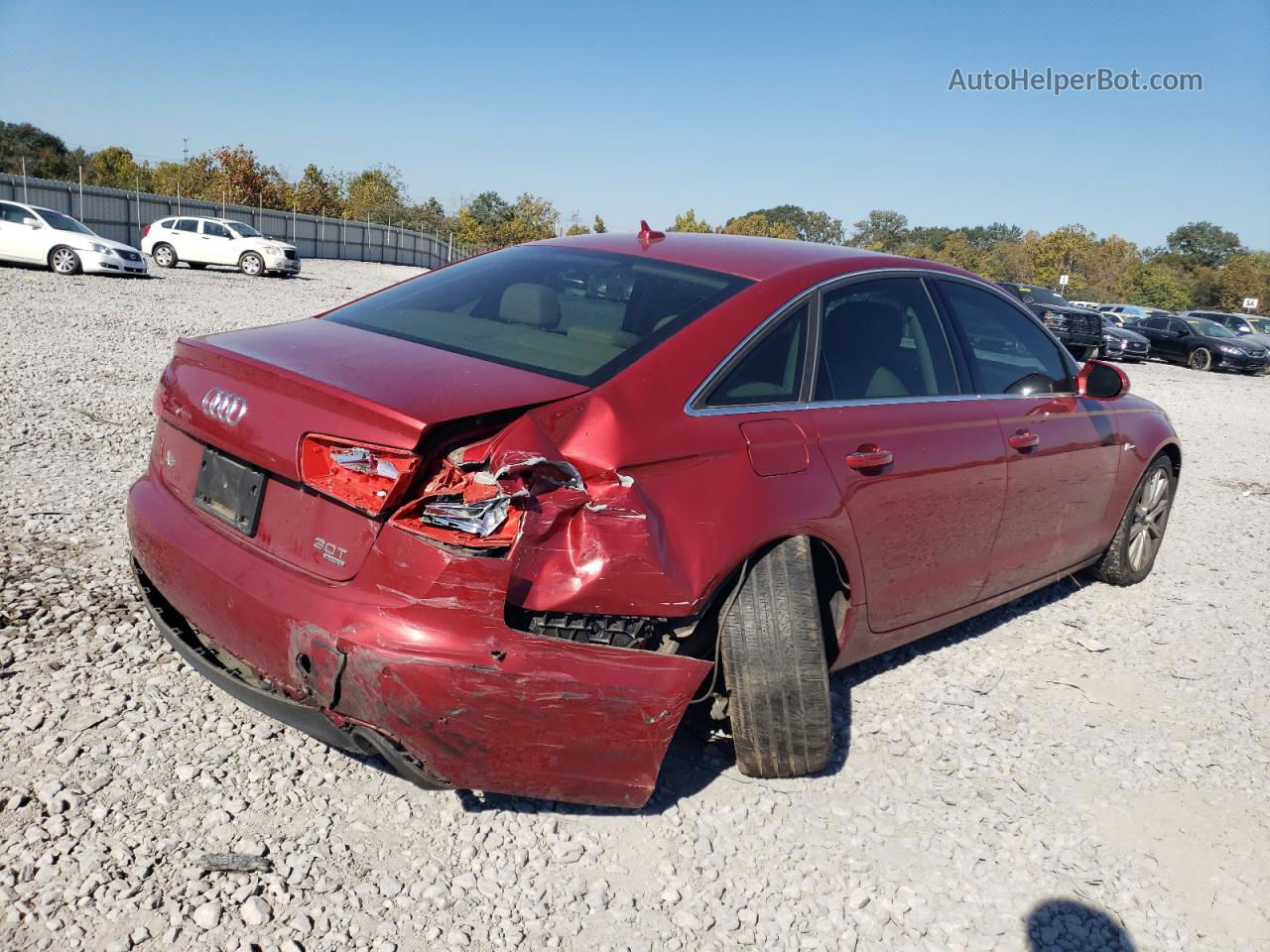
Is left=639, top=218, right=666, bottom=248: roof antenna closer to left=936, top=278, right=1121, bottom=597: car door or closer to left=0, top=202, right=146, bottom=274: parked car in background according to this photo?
left=936, top=278, right=1121, bottom=597: car door

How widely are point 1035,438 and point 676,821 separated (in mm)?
2233

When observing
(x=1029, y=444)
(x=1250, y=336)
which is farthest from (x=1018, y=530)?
(x=1250, y=336)

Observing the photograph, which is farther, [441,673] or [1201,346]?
[1201,346]

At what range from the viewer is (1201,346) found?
89.3 feet

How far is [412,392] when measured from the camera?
2.42m

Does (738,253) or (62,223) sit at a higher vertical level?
(738,253)

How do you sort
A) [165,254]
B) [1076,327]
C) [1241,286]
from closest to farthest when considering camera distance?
[1076,327] < [165,254] < [1241,286]

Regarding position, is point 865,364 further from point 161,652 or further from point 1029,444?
point 161,652

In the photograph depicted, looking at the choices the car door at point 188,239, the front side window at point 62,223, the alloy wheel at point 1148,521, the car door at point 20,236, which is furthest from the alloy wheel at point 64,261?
the alloy wheel at point 1148,521

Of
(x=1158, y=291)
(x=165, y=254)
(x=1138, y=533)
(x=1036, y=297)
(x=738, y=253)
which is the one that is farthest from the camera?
(x=1158, y=291)

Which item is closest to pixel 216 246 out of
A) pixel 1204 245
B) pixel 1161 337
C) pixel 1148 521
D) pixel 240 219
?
pixel 240 219

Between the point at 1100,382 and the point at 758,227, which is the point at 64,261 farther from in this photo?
the point at 758,227

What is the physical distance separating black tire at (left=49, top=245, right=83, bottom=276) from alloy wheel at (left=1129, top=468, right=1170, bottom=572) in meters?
20.9

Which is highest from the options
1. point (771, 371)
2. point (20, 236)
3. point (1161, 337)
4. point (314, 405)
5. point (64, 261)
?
point (771, 371)
